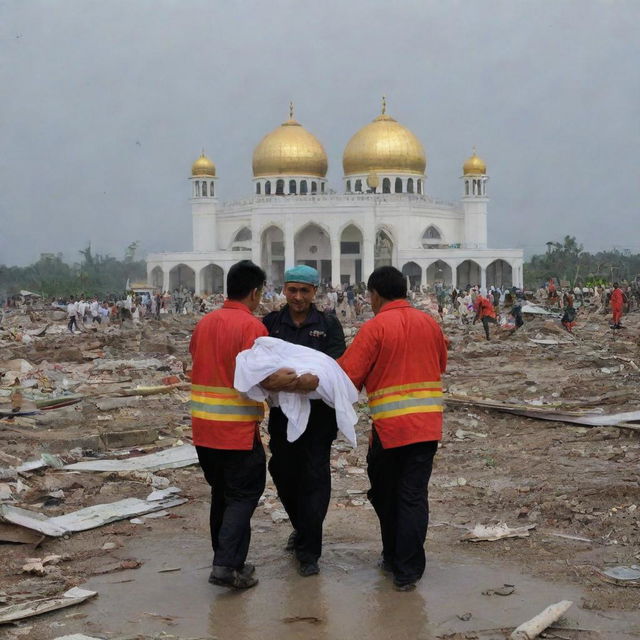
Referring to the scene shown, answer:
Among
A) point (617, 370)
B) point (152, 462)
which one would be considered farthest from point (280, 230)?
point (152, 462)

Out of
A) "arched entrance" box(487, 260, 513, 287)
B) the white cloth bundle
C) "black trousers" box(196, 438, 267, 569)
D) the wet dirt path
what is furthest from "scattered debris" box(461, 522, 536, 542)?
"arched entrance" box(487, 260, 513, 287)

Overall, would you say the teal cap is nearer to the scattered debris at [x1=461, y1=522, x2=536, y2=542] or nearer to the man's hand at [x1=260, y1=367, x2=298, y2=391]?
the man's hand at [x1=260, y1=367, x2=298, y2=391]

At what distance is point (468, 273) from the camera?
6175 centimetres

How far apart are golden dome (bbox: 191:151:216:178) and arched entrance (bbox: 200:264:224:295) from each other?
6983 mm

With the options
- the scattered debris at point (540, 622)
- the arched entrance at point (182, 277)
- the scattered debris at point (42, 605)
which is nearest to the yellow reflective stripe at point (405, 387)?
the scattered debris at point (540, 622)

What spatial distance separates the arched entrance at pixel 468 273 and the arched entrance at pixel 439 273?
27.8 inches

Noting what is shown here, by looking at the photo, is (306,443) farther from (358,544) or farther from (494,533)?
(494,533)

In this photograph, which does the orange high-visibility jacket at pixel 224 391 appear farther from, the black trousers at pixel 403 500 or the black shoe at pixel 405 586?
the black shoe at pixel 405 586

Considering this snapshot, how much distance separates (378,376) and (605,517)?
67.3 inches

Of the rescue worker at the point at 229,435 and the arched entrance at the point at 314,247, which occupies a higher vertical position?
the arched entrance at the point at 314,247

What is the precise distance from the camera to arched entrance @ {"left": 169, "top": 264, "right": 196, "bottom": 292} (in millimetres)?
61938

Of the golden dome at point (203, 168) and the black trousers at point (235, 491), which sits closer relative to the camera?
the black trousers at point (235, 491)

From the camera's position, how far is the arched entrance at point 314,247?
6184cm

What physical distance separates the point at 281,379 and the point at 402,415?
61 cm
